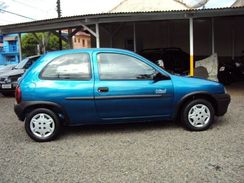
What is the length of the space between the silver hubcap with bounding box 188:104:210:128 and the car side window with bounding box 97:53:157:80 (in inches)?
40.2

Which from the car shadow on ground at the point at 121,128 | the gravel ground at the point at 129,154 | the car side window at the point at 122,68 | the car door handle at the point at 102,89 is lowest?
the gravel ground at the point at 129,154

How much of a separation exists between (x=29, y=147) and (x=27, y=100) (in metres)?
0.81

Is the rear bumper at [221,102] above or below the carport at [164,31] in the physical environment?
below

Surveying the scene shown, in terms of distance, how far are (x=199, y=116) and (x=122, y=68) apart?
1.70m

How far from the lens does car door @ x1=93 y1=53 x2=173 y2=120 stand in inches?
226

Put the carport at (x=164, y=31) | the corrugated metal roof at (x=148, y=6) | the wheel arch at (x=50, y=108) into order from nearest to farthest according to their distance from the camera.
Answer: the wheel arch at (x=50, y=108) → the carport at (x=164, y=31) → the corrugated metal roof at (x=148, y=6)

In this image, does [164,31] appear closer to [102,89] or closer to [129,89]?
[129,89]

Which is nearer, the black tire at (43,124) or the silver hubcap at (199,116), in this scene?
the black tire at (43,124)

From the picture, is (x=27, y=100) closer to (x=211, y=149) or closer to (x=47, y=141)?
(x=47, y=141)

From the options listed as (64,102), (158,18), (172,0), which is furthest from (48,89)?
(172,0)

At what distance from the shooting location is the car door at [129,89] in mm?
5750

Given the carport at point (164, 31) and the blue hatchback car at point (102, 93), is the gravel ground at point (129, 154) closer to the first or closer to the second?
the blue hatchback car at point (102, 93)

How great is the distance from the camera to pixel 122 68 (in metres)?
5.91

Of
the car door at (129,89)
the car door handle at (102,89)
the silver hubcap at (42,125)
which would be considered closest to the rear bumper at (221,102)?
the car door at (129,89)
